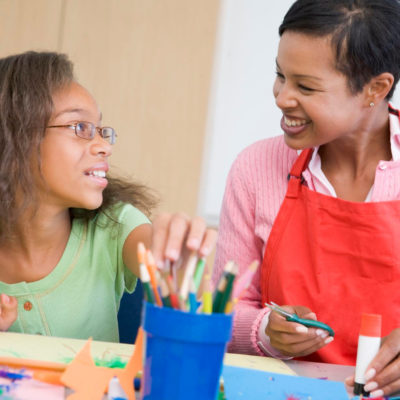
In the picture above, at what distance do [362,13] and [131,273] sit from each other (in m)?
0.74

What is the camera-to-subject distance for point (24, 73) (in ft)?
4.32

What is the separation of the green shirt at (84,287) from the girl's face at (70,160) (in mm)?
109

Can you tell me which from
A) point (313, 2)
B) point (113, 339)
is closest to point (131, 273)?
point (113, 339)

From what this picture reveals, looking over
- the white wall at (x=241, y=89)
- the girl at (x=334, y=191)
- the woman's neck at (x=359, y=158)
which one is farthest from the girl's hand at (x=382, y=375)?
the white wall at (x=241, y=89)

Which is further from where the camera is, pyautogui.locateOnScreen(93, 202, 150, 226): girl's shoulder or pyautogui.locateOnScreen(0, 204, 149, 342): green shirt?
pyautogui.locateOnScreen(93, 202, 150, 226): girl's shoulder

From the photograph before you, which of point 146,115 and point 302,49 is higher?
point 302,49

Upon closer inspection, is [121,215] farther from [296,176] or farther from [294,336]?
[294,336]

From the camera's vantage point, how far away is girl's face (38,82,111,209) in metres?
1.29

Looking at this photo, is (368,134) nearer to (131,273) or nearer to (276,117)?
(131,273)

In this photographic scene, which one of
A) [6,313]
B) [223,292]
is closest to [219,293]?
[223,292]

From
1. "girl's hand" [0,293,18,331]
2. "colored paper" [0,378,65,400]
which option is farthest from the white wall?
"colored paper" [0,378,65,400]

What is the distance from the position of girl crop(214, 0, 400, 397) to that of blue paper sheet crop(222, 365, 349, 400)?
0.25 meters

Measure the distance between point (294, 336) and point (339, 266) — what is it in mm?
293

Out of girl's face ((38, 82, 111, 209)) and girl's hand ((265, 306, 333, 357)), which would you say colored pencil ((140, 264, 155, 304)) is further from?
girl's face ((38, 82, 111, 209))
